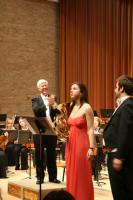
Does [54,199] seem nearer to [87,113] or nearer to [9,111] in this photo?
[87,113]

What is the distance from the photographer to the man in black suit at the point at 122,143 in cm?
421

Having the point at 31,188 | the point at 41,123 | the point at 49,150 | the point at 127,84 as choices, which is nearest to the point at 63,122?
the point at 41,123

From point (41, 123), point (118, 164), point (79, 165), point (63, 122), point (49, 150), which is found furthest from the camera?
point (49, 150)

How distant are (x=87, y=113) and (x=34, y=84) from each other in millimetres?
10692

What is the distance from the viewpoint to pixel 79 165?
594 cm

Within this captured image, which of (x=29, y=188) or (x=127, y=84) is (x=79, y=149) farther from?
(x=127, y=84)

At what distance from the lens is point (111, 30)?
59.2ft

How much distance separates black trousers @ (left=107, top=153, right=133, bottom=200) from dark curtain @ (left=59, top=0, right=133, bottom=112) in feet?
40.3

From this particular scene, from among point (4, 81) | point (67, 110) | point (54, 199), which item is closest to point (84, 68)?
point (4, 81)

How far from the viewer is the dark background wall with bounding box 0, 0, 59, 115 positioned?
1551cm

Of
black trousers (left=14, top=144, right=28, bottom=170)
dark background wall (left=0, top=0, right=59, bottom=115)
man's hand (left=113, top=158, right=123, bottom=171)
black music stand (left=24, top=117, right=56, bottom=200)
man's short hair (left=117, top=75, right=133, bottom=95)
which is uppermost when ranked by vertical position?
dark background wall (left=0, top=0, right=59, bottom=115)

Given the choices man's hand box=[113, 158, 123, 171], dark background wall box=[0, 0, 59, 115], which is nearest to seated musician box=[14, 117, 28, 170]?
dark background wall box=[0, 0, 59, 115]

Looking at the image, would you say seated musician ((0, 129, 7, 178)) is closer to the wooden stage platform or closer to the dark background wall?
the wooden stage platform

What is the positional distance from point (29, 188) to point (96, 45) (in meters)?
11.6
